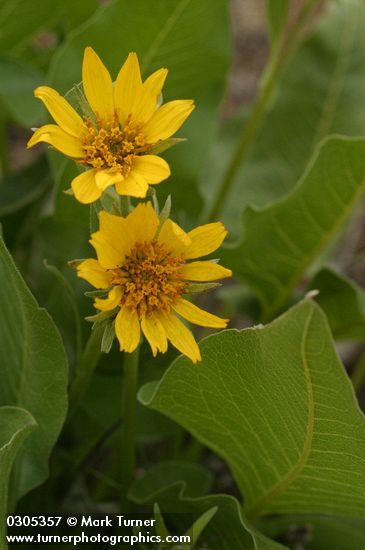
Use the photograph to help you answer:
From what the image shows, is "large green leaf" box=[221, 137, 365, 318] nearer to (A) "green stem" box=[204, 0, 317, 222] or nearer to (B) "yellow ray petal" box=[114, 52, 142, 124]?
(A) "green stem" box=[204, 0, 317, 222]

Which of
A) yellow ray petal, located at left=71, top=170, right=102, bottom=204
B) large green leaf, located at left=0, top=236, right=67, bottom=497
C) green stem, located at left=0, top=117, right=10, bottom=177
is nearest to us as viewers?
yellow ray petal, located at left=71, top=170, right=102, bottom=204

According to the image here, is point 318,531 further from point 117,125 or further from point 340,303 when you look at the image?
point 117,125

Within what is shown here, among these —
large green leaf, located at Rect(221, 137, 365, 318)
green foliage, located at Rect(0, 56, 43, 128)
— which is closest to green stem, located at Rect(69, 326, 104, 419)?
large green leaf, located at Rect(221, 137, 365, 318)

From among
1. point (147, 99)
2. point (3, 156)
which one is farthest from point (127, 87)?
point (3, 156)

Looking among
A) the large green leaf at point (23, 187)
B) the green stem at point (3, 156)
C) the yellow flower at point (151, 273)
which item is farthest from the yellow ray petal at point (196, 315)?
the green stem at point (3, 156)

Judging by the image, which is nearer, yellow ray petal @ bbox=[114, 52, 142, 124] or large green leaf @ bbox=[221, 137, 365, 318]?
yellow ray petal @ bbox=[114, 52, 142, 124]

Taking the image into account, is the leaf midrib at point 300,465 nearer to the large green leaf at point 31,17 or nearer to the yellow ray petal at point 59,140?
the yellow ray petal at point 59,140

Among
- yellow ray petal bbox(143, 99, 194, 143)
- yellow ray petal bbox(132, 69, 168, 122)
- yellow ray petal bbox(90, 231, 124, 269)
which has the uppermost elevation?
yellow ray petal bbox(132, 69, 168, 122)

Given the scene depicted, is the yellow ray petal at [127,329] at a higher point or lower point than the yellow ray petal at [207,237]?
lower
